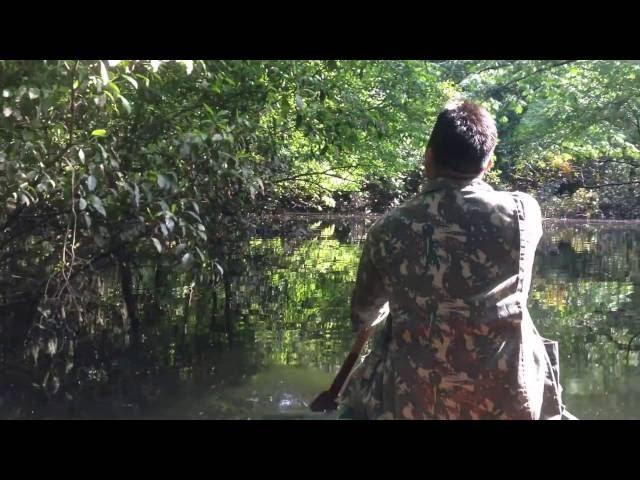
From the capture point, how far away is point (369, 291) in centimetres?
220

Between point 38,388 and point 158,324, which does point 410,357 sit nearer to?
point 38,388

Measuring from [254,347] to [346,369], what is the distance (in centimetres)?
450

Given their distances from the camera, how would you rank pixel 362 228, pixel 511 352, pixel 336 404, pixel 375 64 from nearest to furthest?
pixel 511 352 < pixel 336 404 < pixel 375 64 < pixel 362 228

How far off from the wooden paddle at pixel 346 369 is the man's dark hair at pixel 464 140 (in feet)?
1.70

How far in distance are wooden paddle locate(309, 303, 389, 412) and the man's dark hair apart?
20.4 inches

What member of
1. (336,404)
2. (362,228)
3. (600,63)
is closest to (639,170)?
(362,228)

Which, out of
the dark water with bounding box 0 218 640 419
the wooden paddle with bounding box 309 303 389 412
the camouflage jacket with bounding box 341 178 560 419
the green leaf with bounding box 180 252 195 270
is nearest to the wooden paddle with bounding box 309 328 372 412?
the wooden paddle with bounding box 309 303 389 412

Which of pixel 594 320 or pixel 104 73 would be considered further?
pixel 594 320

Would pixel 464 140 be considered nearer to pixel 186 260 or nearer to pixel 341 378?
pixel 341 378

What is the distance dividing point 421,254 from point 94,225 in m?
4.71

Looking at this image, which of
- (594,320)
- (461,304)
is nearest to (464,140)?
(461,304)

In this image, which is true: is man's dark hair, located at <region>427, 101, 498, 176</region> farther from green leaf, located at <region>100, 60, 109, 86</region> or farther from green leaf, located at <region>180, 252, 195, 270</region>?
green leaf, located at <region>180, 252, 195, 270</region>

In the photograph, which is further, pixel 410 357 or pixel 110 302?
pixel 110 302

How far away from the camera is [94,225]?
6.11 meters
